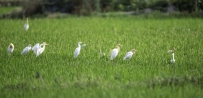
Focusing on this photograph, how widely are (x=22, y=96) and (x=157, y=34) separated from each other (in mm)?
7597

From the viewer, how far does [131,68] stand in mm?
7859

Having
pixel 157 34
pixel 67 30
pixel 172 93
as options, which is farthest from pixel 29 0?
pixel 172 93

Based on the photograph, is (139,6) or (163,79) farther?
(139,6)

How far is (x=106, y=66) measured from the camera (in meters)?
8.16

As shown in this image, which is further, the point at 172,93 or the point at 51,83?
the point at 51,83

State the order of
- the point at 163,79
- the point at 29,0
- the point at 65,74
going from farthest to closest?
the point at 29,0, the point at 65,74, the point at 163,79

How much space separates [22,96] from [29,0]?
19.3m

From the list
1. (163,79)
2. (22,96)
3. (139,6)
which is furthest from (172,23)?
(22,96)

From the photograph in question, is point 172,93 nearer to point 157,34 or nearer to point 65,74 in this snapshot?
point 65,74

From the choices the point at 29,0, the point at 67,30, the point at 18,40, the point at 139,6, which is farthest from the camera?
the point at 29,0

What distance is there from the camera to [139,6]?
21.3 m

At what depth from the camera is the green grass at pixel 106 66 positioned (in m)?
6.27

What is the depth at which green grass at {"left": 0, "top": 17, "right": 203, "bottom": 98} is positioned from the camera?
6270mm

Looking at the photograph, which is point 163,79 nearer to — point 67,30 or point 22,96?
point 22,96
